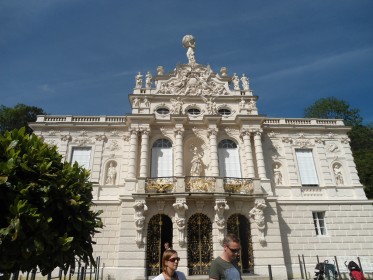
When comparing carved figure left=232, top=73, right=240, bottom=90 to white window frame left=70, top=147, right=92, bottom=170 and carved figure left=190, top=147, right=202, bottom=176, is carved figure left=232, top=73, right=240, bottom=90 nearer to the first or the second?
carved figure left=190, top=147, right=202, bottom=176

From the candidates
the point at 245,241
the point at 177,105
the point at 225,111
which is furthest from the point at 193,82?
the point at 245,241

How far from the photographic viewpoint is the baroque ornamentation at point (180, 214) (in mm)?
17938

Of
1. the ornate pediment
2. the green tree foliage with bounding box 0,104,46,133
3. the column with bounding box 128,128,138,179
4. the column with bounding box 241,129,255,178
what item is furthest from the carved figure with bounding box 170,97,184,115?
the green tree foliage with bounding box 0,104,46,133

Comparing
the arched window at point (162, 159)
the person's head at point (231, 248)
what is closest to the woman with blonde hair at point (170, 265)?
the person's head at point (231, 248)

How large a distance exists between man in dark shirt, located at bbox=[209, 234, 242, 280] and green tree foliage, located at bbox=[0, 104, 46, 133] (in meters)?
36.7

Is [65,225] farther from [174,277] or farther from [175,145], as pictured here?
[175,145]

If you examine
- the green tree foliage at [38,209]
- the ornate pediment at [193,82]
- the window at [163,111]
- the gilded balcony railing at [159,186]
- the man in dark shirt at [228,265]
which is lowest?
the man in dark shirt at [228,265]

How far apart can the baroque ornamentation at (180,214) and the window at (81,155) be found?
324 inches

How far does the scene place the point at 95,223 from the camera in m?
10.4

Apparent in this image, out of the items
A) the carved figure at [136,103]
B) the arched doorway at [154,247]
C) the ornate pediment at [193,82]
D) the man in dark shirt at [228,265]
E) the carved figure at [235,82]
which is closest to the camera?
the man in dark shirt at [228,265]

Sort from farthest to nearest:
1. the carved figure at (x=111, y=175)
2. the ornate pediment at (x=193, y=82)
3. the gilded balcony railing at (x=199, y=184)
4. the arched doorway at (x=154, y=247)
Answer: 1. the ornate pediment at (x=193, y=82)
2. the carved figure at (x=111, y=175)
3. the gilded balcony railing at (x=199, y=184)
4. the arched doorway at (x=154, y=247)

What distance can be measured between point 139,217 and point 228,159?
8.41 metres

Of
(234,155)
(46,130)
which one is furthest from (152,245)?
(46,130)

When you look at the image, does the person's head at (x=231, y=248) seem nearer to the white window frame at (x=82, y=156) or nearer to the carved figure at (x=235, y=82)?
the white window frame at (x=82, y=156)
